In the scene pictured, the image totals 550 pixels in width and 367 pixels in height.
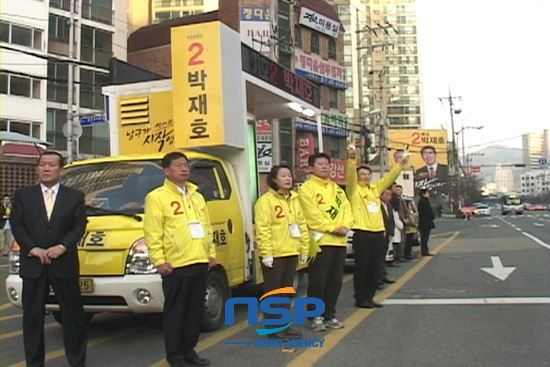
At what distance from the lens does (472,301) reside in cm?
772

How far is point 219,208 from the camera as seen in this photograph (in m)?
6.38

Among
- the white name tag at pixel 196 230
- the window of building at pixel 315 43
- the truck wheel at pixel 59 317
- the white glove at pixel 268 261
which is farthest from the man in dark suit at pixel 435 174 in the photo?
the white name tag at pixel 196 230

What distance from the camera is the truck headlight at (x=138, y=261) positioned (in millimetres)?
5418

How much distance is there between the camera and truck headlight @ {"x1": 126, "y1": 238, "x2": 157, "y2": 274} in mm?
5418

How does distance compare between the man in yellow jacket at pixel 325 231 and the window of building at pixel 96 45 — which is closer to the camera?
the man in yellow jacket at pixel 325 231

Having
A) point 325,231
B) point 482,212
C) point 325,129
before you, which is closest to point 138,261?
point 325,231

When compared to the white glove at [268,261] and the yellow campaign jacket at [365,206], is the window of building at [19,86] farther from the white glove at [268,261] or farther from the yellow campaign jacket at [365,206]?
the white glove at [268,261]

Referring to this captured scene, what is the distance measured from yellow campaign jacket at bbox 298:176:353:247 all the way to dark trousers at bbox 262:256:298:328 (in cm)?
47

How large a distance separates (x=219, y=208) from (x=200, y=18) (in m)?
35.8

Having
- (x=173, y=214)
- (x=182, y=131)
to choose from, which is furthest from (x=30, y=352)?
(x=182, y=131)

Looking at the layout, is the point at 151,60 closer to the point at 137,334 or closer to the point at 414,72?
the point at 137,334

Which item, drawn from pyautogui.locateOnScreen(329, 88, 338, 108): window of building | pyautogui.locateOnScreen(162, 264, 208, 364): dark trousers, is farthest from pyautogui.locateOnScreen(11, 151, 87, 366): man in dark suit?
pyautogui.locateOnScreen(329, 88, 338, 108): window of building

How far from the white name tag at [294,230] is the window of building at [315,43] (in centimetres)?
3753

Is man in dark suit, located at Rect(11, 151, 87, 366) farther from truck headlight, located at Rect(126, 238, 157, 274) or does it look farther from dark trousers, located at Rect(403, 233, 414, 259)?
dark trousers, located at Rect(403, 233, 414, 259)
